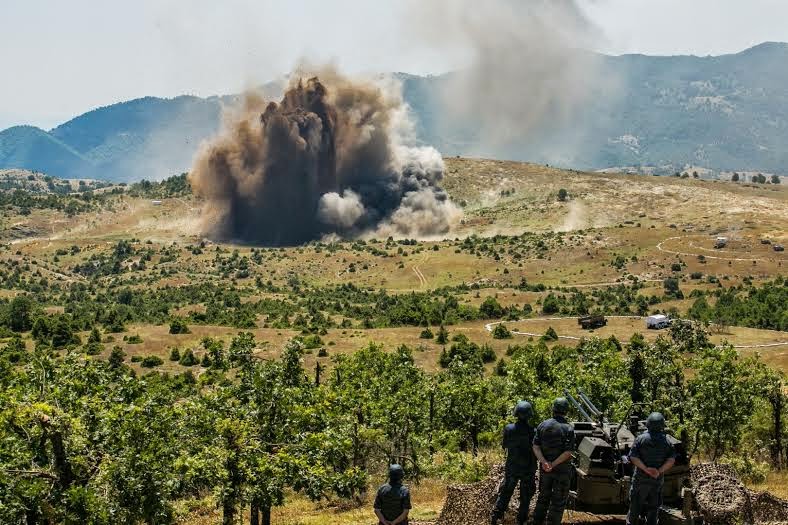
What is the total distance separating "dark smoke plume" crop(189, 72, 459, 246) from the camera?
18250 centimetres

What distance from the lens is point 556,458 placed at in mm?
16062

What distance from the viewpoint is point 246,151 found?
18775cm

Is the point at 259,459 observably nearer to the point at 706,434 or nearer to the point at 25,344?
the point at 706,434

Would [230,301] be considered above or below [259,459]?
below

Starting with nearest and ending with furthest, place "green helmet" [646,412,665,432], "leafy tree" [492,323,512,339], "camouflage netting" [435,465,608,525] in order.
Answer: "green helmet" [646,412,665,432] < "camouflage netting" [435,465,608,525] < "leafy tree" [492,323,512,339]

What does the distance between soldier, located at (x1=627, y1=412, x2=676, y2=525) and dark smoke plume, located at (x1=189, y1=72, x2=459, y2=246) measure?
164672 mm

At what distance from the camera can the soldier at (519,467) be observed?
16.9m

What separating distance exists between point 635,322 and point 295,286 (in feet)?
226

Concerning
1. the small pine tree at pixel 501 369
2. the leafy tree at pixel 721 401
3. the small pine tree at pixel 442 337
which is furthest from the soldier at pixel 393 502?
the small pine tree at pixel 442 337

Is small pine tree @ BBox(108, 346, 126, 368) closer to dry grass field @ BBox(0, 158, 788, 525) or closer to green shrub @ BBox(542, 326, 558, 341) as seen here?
dry grass field @ BBox(0, 158, 788, 525)

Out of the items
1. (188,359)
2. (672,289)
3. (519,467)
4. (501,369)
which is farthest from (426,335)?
(519,467)

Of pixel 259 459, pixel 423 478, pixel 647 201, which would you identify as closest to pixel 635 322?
pixel 423 478

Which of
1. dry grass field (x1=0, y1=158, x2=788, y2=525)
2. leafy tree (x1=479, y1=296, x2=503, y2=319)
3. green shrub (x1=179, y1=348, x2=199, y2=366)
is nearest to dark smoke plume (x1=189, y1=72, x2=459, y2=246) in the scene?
dry grass field (x1=0, y1=158, x2=788, y2=525)

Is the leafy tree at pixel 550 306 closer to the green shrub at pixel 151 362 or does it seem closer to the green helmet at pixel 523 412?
the green shrub at pixel 151 362
